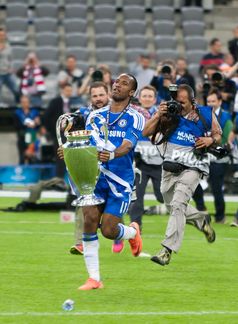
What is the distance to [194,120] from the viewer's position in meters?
12.3

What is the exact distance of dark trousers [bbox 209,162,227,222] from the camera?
56.6 feet

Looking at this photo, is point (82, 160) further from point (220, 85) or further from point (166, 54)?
point (166, 54)

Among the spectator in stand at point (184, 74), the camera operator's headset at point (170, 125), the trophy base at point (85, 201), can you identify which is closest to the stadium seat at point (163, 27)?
the spectator in stand at point (184, 74)

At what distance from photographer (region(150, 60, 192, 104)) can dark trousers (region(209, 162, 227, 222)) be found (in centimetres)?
132

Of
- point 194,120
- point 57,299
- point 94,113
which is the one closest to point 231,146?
point 194,120

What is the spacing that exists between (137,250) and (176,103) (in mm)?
1523

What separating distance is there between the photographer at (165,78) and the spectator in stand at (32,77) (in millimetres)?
6390

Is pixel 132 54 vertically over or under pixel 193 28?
under

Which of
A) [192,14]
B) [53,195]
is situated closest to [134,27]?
[192,14]

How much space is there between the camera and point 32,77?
24719 millimetres

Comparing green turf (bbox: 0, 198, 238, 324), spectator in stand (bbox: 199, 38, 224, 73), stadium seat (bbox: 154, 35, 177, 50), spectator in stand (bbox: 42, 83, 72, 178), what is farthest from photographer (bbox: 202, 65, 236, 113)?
stadium seat (bbox: 154, 35, 177, 50)

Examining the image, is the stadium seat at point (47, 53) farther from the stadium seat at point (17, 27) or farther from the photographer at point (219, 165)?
the photographer at point (219, 165)

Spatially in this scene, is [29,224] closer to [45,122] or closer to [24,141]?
[45,122]

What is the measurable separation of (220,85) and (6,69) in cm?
737
